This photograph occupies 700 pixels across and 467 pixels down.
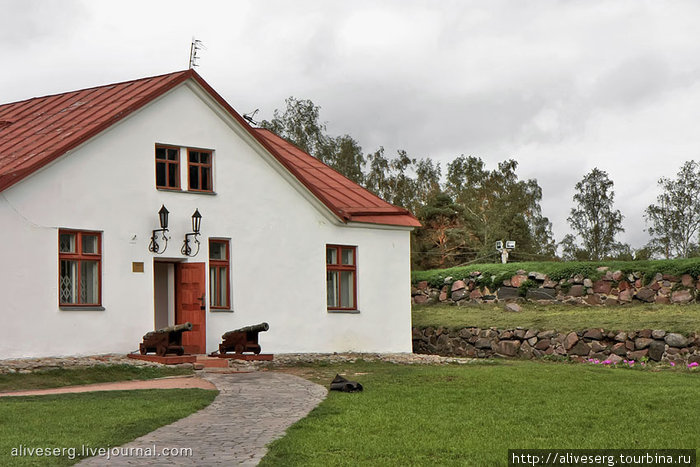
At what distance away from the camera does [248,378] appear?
16.0 metres

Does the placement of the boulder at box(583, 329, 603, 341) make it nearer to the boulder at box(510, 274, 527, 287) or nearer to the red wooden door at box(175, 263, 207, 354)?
the boulder at box(510, 274, 527, 287)

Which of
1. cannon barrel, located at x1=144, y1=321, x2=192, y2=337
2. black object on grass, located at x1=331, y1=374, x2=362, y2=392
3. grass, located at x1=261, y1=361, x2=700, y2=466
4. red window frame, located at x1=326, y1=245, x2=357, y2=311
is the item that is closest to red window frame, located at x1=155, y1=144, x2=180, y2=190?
cannon barrel, located at x1=144, y1=321, x2=192, y2=337

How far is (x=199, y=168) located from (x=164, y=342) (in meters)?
4.24

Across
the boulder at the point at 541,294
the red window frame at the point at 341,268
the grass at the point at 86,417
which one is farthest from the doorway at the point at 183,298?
the boulder at the point at 541,294

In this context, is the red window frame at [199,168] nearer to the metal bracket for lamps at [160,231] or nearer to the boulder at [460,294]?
the metal bracket for lamps at [160,231]

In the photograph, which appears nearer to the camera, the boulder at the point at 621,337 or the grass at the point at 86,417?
the grass at the point at 86,417

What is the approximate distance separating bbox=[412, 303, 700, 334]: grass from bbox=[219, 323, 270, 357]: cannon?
25.0ft

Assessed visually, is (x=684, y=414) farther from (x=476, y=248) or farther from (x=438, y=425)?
(x=476, y=248)

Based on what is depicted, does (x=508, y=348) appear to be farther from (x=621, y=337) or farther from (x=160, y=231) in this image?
(x=160, y=231)

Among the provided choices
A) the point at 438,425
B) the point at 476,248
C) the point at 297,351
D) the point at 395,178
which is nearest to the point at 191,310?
the point at 297,351

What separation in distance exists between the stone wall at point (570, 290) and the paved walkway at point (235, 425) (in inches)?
471

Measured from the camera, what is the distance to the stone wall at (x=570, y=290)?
927 inches

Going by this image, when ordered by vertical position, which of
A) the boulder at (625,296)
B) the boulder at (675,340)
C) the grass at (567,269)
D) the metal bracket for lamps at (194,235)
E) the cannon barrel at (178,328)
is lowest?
the boulder at (675,340)

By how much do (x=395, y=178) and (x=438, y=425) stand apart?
40.4 m
